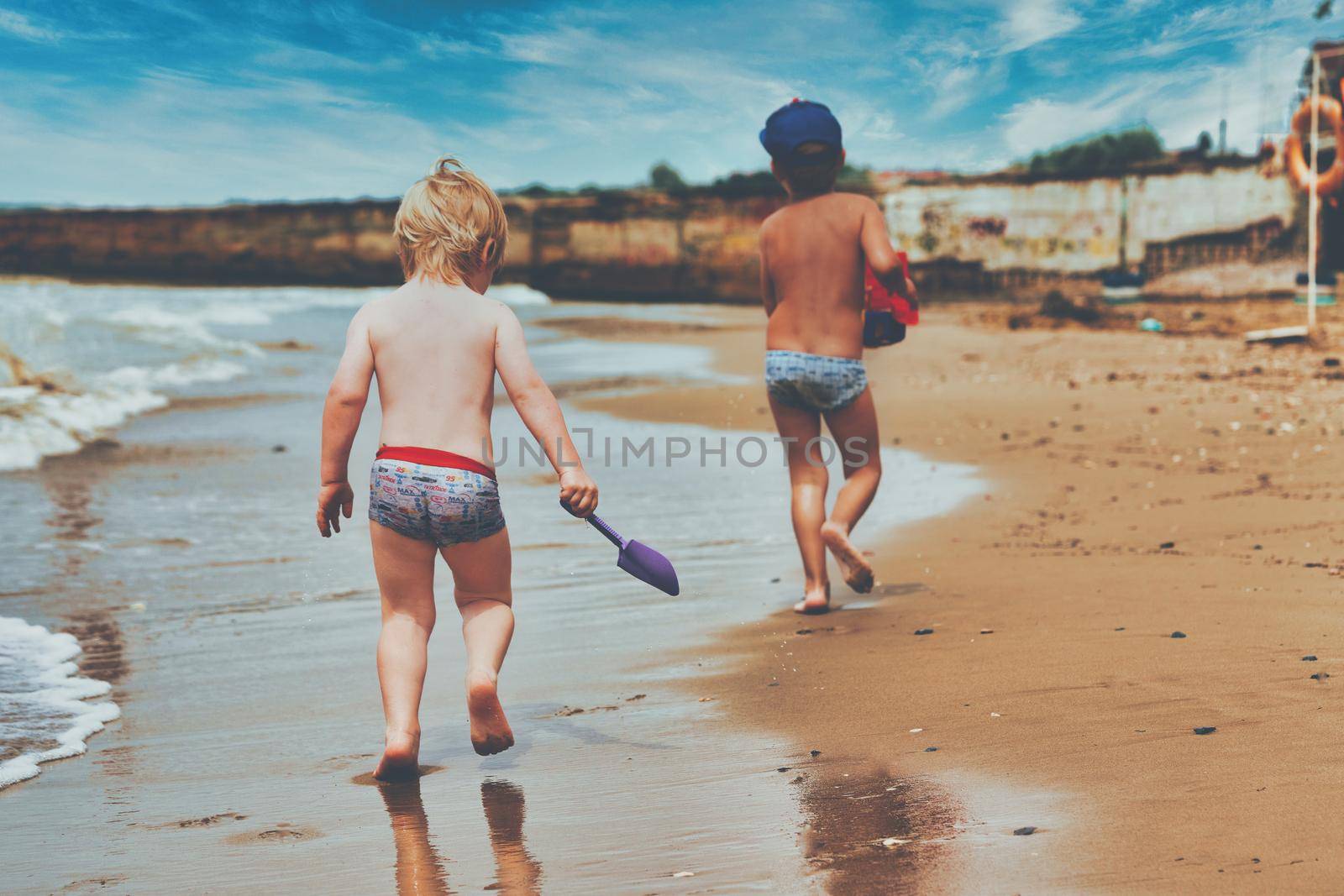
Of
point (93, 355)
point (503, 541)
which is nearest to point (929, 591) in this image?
point (503, 541)

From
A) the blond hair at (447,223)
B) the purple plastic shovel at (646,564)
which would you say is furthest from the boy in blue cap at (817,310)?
the blond hair at (447,223)

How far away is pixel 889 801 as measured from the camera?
2266mm

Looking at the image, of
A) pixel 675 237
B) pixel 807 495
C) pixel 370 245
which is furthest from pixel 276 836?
pixel 370 245

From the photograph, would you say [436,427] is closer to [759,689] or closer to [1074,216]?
[759,689]

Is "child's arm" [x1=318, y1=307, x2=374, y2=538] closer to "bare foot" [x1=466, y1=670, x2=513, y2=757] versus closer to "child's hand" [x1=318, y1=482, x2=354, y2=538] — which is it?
"child's hand" [x1=318, y1=482, x2=354, y2=538]

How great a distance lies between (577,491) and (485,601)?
41 centimetres

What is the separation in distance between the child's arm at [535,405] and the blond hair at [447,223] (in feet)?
0.50

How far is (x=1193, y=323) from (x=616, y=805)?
1540 centimetres

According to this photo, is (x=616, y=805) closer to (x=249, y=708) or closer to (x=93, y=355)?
(x=249, y=708)

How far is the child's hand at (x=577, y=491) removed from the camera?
268 cm

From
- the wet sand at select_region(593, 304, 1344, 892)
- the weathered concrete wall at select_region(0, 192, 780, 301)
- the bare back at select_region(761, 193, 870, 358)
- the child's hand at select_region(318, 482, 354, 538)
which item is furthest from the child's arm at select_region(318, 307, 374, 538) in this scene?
the weathered concrete wall at select_region(0, 192, 780, 301)

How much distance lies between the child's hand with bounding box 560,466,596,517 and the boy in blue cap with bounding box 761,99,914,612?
1.61m

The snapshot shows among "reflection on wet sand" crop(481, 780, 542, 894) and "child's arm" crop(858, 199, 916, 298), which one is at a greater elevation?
"child's arm" crop(858, 199, 916, 298)

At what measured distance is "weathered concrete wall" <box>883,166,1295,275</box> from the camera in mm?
21828
